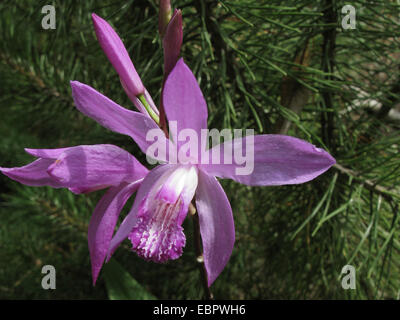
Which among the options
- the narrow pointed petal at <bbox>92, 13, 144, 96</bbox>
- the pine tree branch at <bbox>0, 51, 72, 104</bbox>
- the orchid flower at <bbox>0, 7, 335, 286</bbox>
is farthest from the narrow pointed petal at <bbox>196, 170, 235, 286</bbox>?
the pine tree branch at <bbox>0, 51, 72, 104</bbox>

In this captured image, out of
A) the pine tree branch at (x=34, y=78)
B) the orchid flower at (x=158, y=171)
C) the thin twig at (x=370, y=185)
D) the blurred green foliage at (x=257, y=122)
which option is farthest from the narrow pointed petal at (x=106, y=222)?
the pine tree branch at (x=34, y=78)

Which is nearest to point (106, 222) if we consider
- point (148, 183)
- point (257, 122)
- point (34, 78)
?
point (148, 183)

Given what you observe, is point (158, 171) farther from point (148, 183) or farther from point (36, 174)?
point (36, 174)

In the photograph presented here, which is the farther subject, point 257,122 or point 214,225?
point 257,122

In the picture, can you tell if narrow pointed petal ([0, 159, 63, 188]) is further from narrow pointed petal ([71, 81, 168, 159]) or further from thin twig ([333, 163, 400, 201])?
thin twig ([333, 163, 400, 201])

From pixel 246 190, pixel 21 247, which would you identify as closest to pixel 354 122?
pixel 246 190
